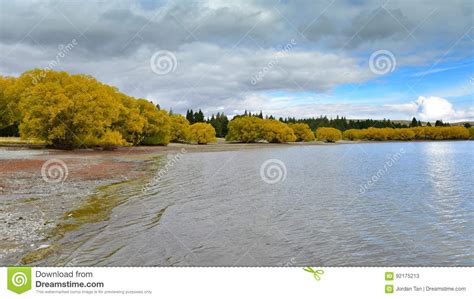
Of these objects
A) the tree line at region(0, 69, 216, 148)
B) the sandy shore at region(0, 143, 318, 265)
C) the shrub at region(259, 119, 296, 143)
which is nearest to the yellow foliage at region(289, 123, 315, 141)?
the shrub at region(259, 119, 296, 143)

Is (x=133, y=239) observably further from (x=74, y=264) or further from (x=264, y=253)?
(x=264, y=253)

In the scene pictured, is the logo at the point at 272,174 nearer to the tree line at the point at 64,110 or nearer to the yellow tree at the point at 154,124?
the tree line at the point at 64,110

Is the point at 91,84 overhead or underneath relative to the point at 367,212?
overhead

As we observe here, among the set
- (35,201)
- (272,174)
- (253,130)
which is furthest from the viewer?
(253,130)

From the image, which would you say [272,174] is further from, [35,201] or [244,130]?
[244,130]

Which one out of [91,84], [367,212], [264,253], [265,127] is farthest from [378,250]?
[265,127]

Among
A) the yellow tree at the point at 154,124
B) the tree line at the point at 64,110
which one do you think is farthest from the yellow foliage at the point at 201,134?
the tree line at the point at 64,110

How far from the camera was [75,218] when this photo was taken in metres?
16.4

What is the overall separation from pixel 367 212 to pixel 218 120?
18042cm

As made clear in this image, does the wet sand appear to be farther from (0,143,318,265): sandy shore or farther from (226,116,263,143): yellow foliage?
(226,116,263,143): yellow foliage

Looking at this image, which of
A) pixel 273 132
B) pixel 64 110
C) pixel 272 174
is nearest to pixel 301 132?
pixel 273 132
